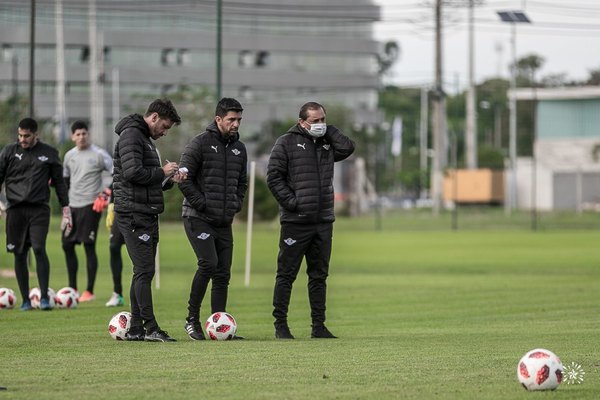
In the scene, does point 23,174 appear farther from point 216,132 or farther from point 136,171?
point 136,171

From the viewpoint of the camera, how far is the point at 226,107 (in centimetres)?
1415

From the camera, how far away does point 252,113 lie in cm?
12088

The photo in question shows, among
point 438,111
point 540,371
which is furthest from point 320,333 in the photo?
point 438,111

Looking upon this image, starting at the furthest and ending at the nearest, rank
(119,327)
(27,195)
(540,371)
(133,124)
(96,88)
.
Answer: (96,88) < (27,195) < (119,327) < (133,124) < (540,371)

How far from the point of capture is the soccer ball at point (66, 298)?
18766 millimetres

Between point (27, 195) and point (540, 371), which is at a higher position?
point (27, 195)

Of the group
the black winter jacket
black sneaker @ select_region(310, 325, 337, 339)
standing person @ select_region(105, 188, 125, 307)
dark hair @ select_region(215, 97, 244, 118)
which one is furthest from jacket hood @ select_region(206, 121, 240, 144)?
standing person @ select_region(105, 188, 125, 307)

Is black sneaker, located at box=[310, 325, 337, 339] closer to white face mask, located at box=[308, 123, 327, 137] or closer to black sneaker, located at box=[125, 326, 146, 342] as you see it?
black sneaker, located at box=[125, 326, 146, 342]

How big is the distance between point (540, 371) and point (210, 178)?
17.5ft

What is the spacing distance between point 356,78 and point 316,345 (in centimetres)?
11320

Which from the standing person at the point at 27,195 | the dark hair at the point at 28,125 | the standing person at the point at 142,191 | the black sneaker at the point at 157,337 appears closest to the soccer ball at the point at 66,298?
the standing person at the point at 27,195

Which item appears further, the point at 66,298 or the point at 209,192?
the point at 66,298

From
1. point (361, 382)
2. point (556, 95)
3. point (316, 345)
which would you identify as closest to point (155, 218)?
point (316, 345)

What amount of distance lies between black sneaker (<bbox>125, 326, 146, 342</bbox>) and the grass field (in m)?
0.36
